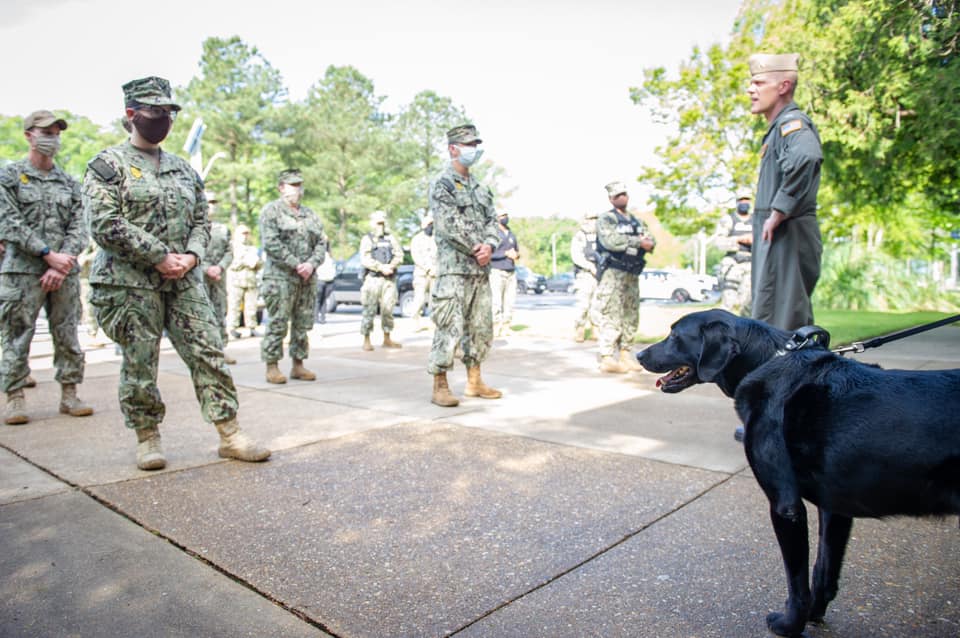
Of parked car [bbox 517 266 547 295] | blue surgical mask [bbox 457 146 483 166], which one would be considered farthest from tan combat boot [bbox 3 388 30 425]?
parked car [bbox 517 266 547 295]

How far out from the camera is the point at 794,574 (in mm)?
2008

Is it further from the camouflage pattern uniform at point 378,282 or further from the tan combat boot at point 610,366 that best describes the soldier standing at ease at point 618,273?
the camouflage pattern uniform at point 378,282

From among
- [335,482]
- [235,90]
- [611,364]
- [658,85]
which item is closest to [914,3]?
[611,364]

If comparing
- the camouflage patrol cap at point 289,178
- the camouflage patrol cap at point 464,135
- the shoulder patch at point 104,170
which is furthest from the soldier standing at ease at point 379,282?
the shoulder patch at point 104,170

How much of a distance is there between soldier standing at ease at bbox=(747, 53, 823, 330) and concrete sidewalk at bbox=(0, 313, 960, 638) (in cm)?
99

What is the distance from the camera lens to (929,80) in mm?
8305

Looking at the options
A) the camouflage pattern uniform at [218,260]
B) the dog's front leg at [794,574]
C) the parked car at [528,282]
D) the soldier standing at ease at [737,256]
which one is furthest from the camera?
the parked car at [528,282]

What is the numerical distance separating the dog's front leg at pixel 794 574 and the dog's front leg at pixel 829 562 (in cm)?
11

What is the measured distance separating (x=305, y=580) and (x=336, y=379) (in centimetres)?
464

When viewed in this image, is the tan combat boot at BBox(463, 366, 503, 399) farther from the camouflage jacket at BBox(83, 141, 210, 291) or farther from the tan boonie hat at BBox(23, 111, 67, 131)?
the tan boonie hat at BBox(23, 111, 67, 131)

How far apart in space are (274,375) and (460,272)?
2.55 metres

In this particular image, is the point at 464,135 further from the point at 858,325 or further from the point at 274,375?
the point at 858,325

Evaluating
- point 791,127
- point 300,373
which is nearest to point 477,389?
point 300,373

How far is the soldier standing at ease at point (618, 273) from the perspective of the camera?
7125 mm
